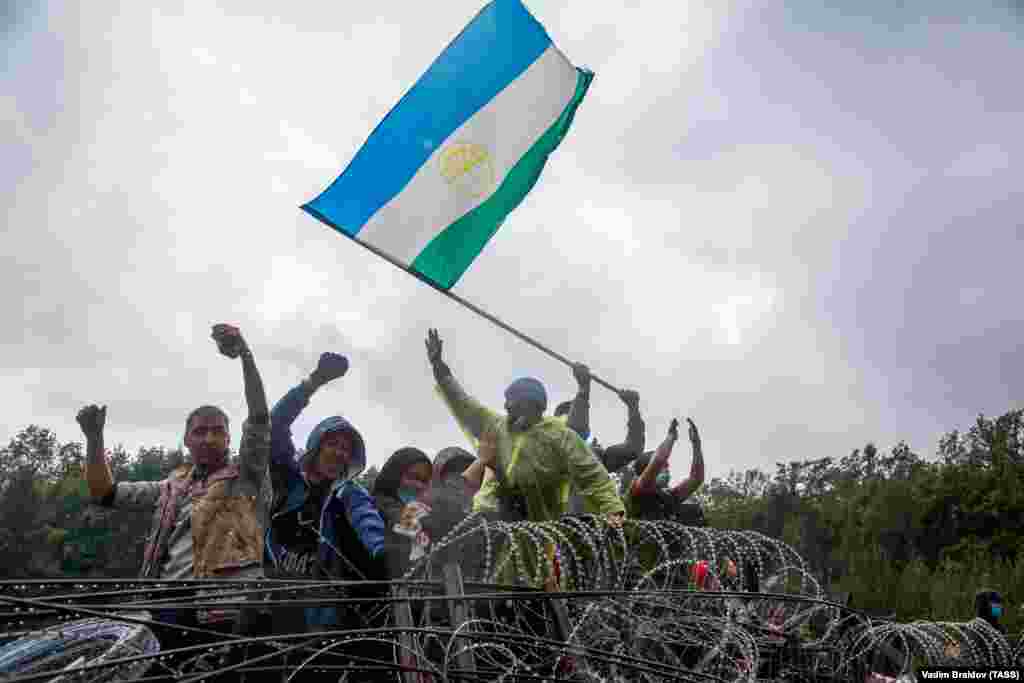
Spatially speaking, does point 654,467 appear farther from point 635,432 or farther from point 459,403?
point 459,403

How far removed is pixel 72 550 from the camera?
1572 inches

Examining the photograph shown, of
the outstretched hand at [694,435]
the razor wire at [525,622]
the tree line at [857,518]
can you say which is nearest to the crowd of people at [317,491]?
the razor wire at [525,622]

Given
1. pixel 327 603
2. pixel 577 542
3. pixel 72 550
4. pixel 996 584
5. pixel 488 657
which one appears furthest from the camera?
pixel 72 550

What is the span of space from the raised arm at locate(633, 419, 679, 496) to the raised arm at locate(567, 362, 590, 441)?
0.50m

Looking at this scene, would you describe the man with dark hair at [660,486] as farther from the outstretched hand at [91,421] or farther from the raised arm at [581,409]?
the outstretched hand at [91,421]

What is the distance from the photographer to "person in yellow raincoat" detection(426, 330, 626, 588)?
18.4 ft

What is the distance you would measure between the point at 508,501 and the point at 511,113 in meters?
2.77

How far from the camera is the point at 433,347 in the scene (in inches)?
244

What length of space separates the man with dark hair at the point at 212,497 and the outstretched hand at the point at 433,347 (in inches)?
64.2

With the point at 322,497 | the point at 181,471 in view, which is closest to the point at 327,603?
the point at 322,497

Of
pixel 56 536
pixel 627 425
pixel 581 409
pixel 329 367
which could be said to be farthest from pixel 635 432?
pixel 56 536

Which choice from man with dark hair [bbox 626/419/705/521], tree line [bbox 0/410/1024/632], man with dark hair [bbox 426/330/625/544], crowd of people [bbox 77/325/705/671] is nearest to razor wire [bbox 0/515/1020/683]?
crowd of people [bbox 77/325/705/671]

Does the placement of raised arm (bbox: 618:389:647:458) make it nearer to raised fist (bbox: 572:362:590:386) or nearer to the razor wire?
raised fist (bbox: 572:362:590:386)

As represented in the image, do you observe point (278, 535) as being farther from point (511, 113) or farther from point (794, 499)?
point (794, 499)
